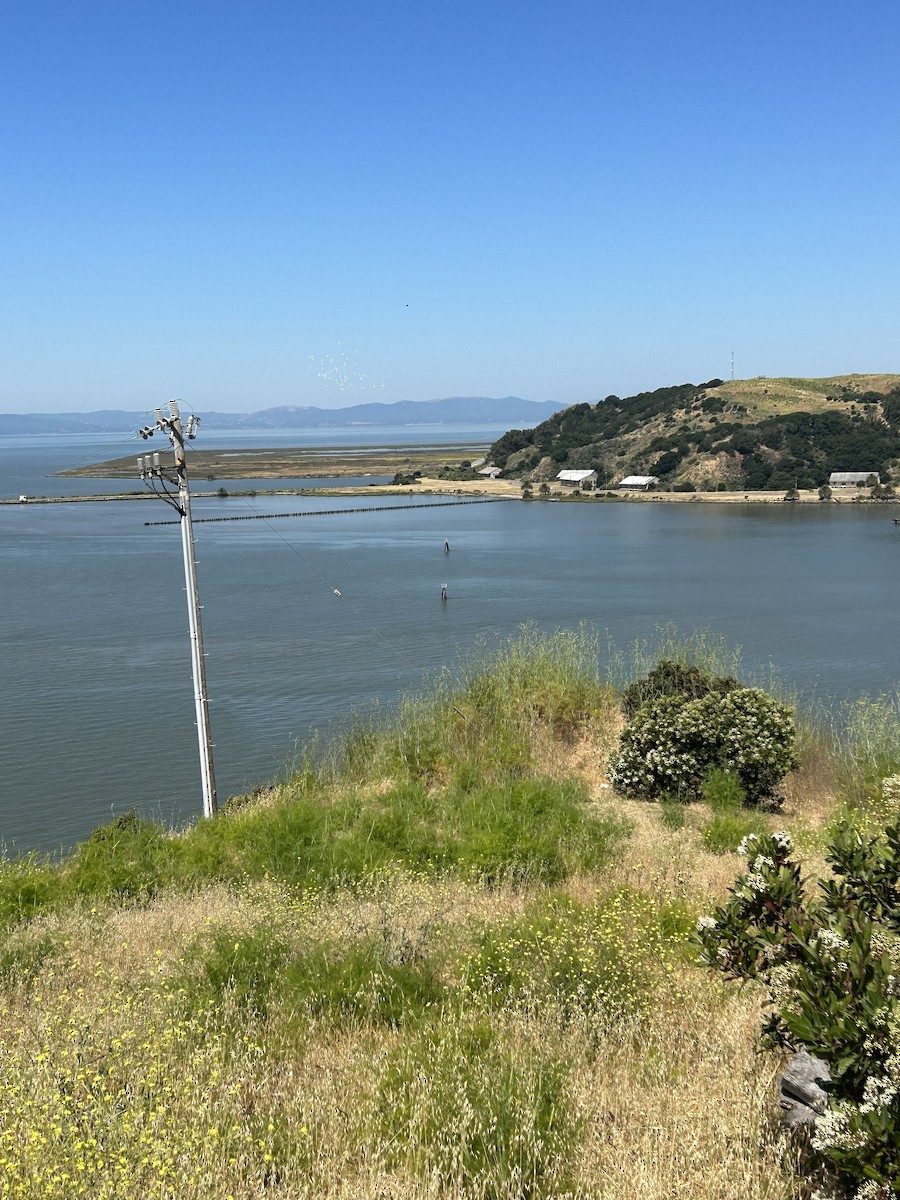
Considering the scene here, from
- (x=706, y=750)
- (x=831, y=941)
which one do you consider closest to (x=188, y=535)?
(x=706, y=750)

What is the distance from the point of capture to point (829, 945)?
4449 mm

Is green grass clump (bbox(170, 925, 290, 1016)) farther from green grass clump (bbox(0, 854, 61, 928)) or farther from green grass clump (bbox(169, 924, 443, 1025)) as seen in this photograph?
green grass clump (bbox(0, 854, 61, 928))

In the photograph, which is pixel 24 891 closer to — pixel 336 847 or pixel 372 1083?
pixel 336 847

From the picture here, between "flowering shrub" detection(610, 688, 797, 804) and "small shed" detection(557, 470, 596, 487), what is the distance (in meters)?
92.6

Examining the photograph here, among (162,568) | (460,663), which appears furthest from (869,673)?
(162,568)

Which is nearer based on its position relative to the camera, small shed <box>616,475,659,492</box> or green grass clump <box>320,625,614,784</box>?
green grass clump <box>320,625,614,784</box>

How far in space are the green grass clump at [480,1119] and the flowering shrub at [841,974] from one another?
3.64 ft

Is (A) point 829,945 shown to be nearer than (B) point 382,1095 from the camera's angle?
Yes

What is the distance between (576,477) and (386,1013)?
104m

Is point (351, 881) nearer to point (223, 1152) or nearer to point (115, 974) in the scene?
point (115, 974)

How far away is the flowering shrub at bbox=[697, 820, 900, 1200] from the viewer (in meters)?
3.81

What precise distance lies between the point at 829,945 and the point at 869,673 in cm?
2671

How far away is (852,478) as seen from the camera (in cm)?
9331

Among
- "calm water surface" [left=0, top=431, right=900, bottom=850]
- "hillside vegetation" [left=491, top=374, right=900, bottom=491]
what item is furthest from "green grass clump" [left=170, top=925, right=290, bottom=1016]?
"hillside vegetation" [left=491, top=374, right=900, bottom=491]
